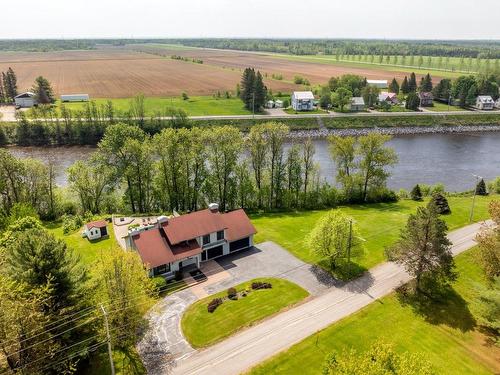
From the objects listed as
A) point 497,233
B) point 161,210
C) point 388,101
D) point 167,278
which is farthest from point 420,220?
point 388,101

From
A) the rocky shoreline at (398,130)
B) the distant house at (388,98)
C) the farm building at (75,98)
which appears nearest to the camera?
the rocky shoreline at (398,130)

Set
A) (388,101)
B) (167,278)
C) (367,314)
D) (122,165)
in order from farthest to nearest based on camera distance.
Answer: (388,101), (122,165), (167,278), (367,314)

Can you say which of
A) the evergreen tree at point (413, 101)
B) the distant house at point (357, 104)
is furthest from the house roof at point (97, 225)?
the evergreen tree at point (413, 101)

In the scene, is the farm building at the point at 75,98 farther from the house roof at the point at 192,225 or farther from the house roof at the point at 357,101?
the house roof at the point at 192,225

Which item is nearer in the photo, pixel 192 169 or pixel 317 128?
pixel 192 169

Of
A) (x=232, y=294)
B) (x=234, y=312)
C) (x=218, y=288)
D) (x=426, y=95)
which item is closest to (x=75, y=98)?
(x=218, y=288)

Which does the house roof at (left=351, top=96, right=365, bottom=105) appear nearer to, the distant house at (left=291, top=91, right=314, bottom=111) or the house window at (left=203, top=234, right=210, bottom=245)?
the distant house at (left=291, top=91, right=314, bottom=111)

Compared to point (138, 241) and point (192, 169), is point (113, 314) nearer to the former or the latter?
point (138, 241)

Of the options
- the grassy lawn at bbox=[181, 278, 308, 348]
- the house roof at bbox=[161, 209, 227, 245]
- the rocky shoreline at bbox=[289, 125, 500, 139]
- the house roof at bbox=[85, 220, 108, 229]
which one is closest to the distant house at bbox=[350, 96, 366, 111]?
the rocky shoreline at bbox=[289, 125, 500, 139]
